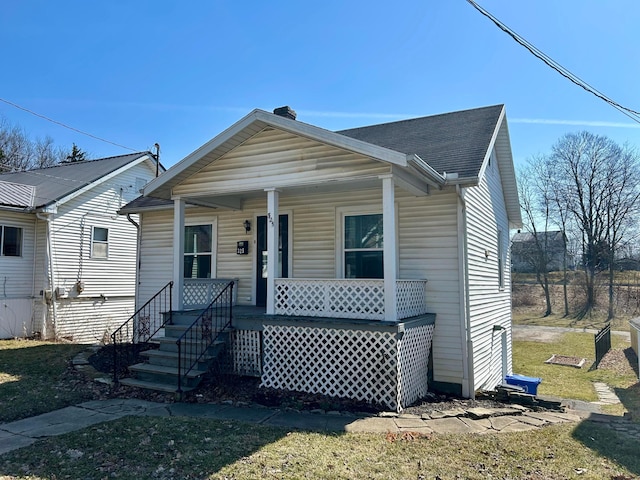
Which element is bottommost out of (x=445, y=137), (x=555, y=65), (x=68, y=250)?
(x=68, y=250)

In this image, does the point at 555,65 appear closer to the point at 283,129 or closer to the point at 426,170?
the point at 426,170

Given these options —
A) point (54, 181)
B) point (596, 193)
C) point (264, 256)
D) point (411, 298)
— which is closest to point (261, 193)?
point (264, 256)

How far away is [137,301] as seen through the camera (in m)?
12.5

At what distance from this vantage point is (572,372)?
1506 centimetres

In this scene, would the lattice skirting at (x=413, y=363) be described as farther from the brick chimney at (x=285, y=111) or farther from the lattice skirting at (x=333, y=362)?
the brick chimney at (x=285, y=111)

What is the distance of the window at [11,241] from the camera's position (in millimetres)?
14312

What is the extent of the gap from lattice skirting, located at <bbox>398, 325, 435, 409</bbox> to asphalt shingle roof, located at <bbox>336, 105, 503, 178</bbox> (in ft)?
9.72

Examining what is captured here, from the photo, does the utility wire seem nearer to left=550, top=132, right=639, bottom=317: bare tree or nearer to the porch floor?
the porch floor

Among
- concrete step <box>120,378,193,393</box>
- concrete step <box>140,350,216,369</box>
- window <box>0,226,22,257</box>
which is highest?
window <box>0,226,22,257</box>

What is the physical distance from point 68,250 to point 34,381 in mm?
8990

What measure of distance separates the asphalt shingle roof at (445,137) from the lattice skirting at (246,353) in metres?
4.80

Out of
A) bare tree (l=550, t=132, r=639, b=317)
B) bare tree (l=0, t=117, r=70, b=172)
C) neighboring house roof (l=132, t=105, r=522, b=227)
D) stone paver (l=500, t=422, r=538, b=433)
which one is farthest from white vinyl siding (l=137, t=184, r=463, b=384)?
bare tree (l=550, t=132, r=639, b=317)

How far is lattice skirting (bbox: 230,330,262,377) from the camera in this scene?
814 centimetres

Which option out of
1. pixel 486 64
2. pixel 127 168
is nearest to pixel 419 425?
pixel 486 64
